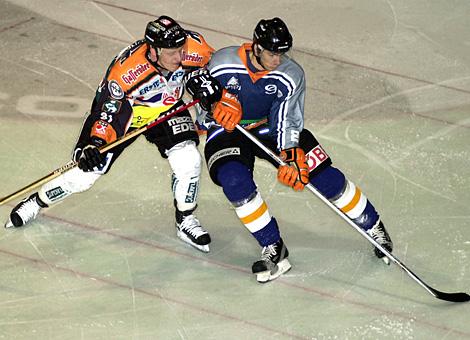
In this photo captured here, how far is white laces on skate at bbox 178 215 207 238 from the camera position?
5.04 m

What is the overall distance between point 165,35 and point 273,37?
A: 45 centimetres

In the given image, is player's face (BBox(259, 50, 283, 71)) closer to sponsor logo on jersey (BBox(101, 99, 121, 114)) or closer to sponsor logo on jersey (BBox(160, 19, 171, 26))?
sponsor logo on jersey (BBox(160, 19, 171, 26))

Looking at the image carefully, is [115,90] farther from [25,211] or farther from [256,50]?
[25,211]

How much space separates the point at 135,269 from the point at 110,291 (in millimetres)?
196

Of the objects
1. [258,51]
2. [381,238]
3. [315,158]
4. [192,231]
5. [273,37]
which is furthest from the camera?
[192,231]

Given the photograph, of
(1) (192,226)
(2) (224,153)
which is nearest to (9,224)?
(1) (192,226)

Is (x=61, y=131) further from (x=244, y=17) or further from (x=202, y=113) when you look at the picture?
(x=244, y=17)

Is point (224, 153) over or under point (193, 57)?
under

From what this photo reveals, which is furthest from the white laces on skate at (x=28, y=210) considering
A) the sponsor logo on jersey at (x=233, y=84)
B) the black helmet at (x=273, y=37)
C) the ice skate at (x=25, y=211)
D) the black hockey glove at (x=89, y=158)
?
the black helmet at (x=273, y=37)

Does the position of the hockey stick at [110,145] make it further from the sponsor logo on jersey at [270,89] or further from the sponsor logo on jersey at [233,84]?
the sponsor logo on jersey at [270,89]

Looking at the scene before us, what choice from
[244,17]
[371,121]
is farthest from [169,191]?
[244,17]

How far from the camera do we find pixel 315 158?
15.9 ft

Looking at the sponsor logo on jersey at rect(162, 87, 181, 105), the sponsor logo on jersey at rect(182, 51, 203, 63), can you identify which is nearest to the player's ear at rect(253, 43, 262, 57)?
A: the sponsor logo on jersey at rect(182, 51, 203, 63)

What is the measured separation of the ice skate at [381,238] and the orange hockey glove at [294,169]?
1.56 ft
